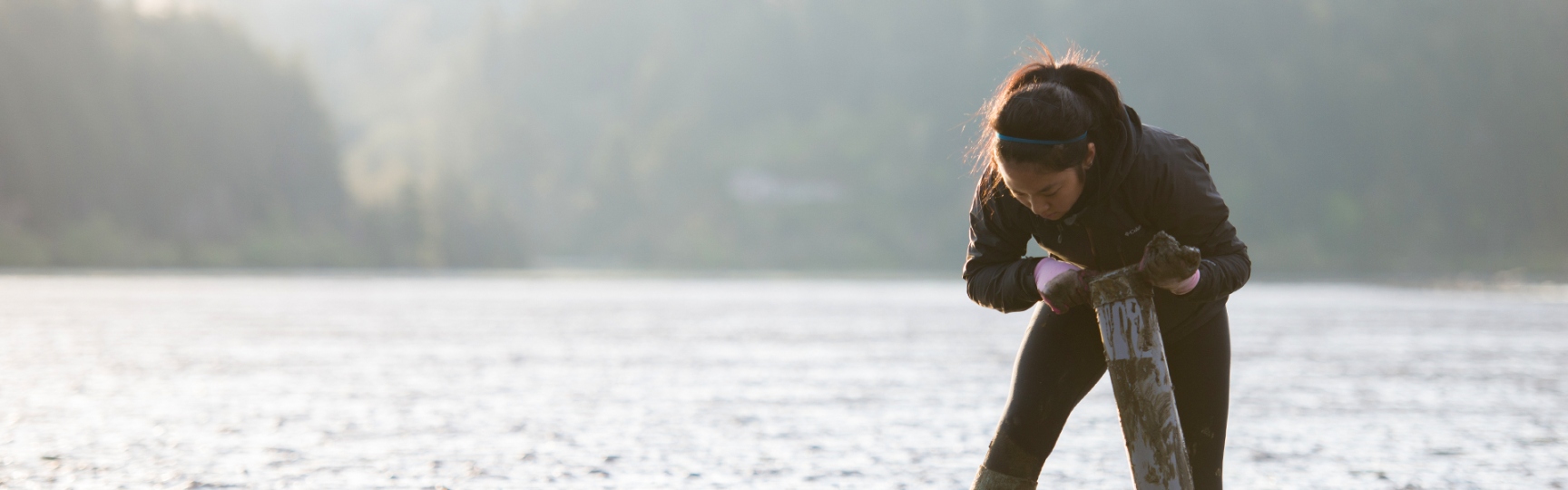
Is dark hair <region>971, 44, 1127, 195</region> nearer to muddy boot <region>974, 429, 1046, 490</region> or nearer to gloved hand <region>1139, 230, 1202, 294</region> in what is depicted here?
gloved hand <region>1139, 230, 1202, 294</region>

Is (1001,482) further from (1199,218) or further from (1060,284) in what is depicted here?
(1199,218)

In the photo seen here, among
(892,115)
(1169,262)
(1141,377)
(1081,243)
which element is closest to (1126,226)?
(1081,243)

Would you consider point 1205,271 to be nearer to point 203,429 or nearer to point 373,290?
point 203,429

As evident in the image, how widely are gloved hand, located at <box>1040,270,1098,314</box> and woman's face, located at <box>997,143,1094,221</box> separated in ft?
0.46

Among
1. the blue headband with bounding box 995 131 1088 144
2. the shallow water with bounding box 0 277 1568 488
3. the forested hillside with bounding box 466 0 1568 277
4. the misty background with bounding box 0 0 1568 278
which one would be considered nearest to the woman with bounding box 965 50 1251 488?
the blue headband with bounding box 995 131 1088 144

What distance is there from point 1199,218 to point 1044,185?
1.25ft

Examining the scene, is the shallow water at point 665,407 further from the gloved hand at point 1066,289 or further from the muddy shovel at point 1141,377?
the gloved hand at point 1066,289

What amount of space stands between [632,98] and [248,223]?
7932 centimetres

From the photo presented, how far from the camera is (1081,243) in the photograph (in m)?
3.33

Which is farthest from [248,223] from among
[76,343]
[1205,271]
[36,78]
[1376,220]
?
[1376,220]

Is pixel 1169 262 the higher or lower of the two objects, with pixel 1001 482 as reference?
higher

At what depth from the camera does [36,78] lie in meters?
65.6

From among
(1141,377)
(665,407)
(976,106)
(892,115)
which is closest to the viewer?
(1141,377)

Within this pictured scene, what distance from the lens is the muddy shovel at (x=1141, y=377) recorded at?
3.22m
